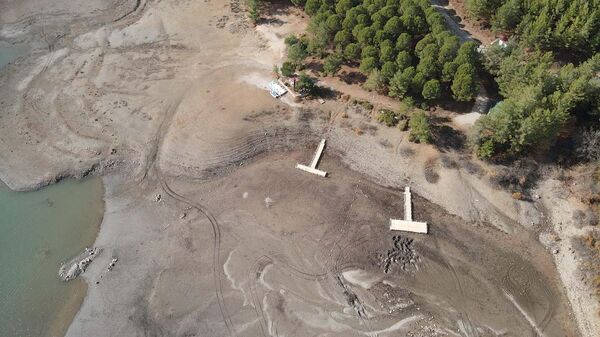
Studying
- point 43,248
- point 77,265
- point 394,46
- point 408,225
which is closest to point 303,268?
point 408,225

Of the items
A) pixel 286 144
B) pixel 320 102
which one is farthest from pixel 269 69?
pixel 286 144

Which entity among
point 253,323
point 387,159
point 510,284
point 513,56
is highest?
point 513,56

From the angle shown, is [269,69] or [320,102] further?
[269,69]

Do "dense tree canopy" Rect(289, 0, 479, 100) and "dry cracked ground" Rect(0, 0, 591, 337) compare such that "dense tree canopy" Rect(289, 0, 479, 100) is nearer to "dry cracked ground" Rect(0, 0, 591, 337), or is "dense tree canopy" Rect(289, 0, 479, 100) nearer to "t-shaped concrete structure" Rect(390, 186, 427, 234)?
"dry cracked ground" Rect(0, 0, 591, 337)

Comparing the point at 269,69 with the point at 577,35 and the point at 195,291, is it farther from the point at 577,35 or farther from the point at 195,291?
the point at 577,35

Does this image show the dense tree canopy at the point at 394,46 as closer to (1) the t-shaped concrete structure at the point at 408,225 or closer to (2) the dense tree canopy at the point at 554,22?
(2) the dense tree canopy at the point at 554,22

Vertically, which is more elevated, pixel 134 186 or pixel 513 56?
pixel 513 56

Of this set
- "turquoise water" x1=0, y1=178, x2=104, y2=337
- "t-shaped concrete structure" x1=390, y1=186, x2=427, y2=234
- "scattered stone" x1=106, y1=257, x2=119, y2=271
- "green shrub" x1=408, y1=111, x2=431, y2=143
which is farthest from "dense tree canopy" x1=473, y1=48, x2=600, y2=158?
"turquoise water" x1=0, y1=178, x2=104, y2=337
